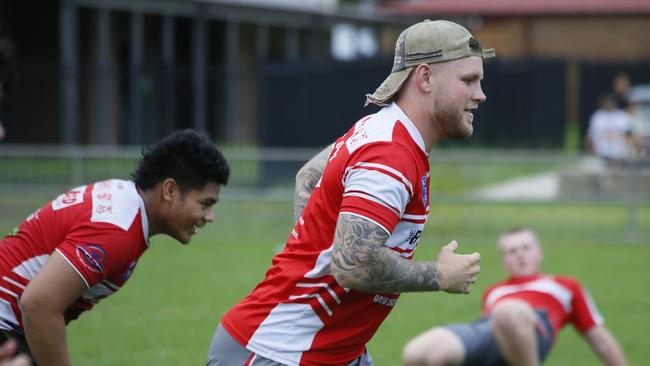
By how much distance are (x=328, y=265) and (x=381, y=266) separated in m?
0.29

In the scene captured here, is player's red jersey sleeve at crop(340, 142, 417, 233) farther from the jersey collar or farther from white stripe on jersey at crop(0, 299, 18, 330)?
white stripe on jersey at crop(0, 299, 18, 330)

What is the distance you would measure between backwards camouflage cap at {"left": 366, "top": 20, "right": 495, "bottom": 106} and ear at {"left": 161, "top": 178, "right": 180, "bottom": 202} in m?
→ 1.16

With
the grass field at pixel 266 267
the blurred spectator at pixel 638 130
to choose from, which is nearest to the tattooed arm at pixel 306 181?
the grass field at pixel 266 267

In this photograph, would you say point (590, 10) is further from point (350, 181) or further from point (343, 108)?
point (350, 181)

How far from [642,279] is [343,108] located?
10.1m

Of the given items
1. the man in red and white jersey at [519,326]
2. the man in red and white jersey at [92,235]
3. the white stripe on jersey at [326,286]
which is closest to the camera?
the white stripe on jersey at [326,286]

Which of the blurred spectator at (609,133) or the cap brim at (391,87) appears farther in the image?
the blurred spectator at (609,133)

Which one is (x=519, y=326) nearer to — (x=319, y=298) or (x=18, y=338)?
→ (x=319, y=298)

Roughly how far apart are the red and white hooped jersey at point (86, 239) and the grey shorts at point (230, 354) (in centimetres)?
58

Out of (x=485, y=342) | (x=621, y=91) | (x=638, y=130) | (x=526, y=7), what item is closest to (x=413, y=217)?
(x=485, y=342)

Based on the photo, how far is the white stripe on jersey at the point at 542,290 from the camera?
7.10m

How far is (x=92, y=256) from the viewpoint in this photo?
4.35 meters

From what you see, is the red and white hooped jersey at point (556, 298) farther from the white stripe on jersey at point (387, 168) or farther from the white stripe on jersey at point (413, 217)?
the white stripe on jersey at point (387, 168)

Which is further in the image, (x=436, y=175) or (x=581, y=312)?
(x=436, y=175)
